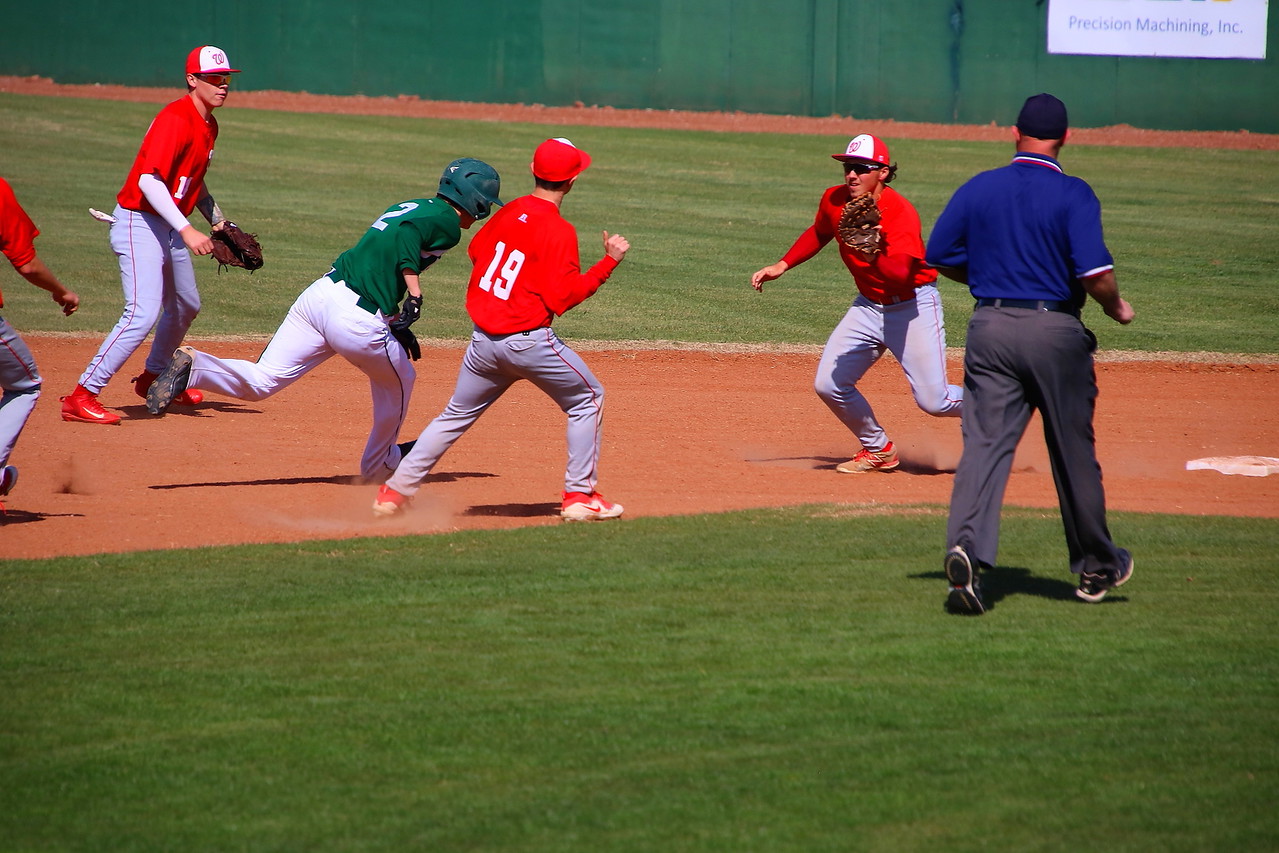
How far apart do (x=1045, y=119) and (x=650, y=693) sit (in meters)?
2.78

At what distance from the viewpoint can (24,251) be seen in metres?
6.20

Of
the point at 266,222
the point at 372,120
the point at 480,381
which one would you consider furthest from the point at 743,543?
→ the point at 372,120

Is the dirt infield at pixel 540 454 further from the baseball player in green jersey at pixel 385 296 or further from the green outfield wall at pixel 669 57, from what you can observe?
the green outfield wall at pixel 669 57

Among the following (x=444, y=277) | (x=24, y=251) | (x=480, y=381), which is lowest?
(x=444, y=277)

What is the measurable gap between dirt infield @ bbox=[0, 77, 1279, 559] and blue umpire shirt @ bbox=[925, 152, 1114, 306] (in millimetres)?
2148

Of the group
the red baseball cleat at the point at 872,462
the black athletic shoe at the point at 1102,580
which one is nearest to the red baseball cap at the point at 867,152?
the red baseball cleat at the point at 872,462

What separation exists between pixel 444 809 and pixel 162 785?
0.86 metres

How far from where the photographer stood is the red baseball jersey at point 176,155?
346 inches

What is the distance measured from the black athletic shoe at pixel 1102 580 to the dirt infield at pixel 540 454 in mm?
1863

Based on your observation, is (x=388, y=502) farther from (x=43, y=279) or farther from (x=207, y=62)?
(x=207, y=62)

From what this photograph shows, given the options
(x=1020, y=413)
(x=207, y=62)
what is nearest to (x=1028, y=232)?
(x=1020, y=413)

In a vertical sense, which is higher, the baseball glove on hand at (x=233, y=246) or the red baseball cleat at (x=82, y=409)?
the baseball glove on hand at (x=233, y=246)

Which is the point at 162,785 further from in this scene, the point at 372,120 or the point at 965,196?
the point at 372,120

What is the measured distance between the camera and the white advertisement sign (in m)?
28.3
